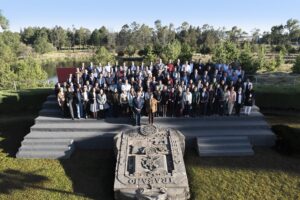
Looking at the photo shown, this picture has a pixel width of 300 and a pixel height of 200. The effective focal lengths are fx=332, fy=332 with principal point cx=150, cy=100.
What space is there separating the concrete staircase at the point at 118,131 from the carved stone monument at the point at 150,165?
1.23m

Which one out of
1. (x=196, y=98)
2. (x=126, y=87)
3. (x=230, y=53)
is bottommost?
(x=196, y=98)

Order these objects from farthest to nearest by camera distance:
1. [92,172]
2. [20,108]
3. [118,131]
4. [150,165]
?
[20,108] < [118,131] < [92,172] < [150,165]

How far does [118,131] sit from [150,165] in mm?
3369

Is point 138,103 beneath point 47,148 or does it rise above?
above

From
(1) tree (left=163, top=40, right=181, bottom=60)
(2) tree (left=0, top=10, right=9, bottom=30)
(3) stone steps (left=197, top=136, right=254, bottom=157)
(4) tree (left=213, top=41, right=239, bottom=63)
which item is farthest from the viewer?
(2) tree (left=0, top=10, right=9, bottom=30)

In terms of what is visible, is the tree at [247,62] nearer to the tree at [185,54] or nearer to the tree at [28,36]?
the tree at [185,54]

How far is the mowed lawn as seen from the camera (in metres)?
10.7

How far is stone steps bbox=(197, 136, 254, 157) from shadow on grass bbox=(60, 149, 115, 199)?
142 inches

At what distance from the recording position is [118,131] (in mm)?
14242

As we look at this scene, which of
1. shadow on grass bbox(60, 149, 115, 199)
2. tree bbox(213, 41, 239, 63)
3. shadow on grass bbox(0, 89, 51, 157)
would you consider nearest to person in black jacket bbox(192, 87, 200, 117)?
shadow on grass bbox(60, 149, 115, 199)

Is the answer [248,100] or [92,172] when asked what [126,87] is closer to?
[92,172]

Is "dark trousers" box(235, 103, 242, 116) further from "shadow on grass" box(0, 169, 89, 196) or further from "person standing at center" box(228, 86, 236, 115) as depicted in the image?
"shadow on grass" box(0, 169, 89, 196)

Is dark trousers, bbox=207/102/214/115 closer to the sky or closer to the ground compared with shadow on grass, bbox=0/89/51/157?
closer to the sky

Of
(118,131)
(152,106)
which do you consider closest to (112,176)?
(118,131)
